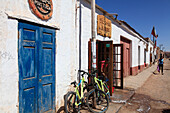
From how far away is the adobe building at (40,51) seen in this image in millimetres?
2559

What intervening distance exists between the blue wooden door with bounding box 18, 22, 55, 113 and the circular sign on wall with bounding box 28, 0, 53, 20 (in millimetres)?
296

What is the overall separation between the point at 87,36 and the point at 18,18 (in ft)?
9.32

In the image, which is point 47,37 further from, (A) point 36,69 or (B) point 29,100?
(B) point 29,100

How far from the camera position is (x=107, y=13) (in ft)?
21.8

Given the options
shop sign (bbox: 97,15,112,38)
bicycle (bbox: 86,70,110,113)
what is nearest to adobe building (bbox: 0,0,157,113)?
bicycle (bbox: 86,70,110,113)

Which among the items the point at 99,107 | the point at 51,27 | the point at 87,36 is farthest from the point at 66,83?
the point at 87,36

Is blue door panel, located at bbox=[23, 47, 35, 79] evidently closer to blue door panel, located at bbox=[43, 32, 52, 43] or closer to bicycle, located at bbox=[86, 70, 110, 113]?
blue door panel, located at bbox=[43, 32, 52, 43]

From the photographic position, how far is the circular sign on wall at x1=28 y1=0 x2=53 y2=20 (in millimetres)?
2975

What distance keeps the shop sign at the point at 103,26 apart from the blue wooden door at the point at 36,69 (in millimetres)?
2903

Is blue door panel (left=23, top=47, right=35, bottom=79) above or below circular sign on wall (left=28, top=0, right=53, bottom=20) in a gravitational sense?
below

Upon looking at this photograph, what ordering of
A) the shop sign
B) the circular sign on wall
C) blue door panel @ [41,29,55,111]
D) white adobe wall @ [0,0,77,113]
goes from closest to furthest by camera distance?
white adobe wall @ [0,0,77,113]
the circular sign on wall
blue door panel @ [41,29,55,111]
the shop sign

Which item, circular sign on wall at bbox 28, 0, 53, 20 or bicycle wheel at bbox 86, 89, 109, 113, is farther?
bicycle wheel at bbox 86, 89, 109, 113

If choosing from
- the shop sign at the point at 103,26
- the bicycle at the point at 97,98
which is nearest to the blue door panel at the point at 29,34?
the bicycle at the point at 97,98

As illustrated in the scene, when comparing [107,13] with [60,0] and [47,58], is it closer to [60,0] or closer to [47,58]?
[60,0]
